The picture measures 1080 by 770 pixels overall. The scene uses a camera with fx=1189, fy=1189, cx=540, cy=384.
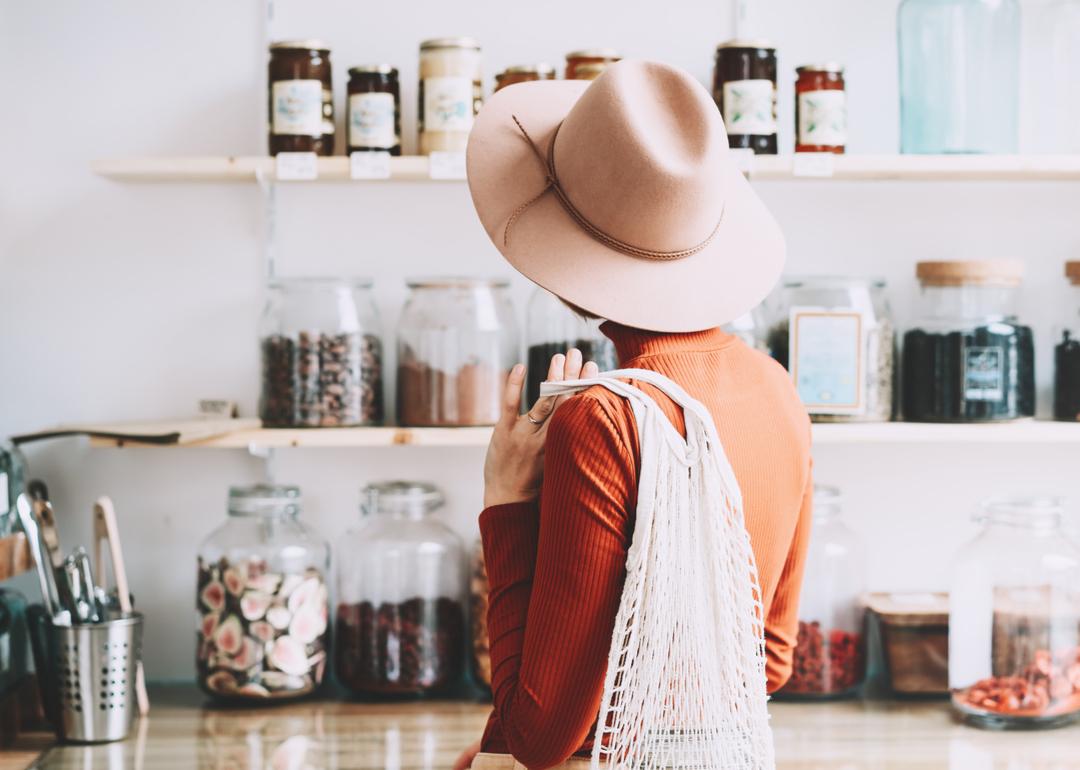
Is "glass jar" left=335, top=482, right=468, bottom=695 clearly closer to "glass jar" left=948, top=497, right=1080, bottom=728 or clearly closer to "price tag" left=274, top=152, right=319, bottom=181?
"price tag" left=274, top=152, right=319, bottom=181

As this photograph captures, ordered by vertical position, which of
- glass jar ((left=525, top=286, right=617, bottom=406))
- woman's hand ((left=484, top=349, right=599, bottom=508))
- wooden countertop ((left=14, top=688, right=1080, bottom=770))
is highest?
glass jar ((left=525, top=286, right=617, bottom=406))

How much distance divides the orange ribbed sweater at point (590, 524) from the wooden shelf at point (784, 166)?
77 cm

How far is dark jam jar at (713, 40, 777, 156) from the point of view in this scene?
1790 millimetres

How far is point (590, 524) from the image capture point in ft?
2.91

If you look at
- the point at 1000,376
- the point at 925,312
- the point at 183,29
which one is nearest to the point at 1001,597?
the point at 1000,376

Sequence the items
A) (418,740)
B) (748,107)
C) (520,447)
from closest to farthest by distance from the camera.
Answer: (520,447), (418,740), (748,107)

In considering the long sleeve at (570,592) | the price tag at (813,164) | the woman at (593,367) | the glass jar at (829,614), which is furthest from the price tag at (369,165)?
the long sleeve at (570,592)

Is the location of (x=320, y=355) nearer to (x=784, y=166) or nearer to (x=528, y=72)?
(x=528, y=72)

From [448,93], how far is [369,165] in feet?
0.53

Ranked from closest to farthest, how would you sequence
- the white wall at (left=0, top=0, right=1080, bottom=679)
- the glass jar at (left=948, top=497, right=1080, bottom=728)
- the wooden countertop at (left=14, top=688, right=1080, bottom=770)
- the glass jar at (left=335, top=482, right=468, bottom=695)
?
the wooden countertop at (left=14, top=688, right=1080, bottom=770) → the glass jar at (left=948, top=497, right=1080, bottom=728) → the glass jar at (left=335, top=482, right=468, bottom=695) → the white wall at (left=0, top=0, right=1080, bottom=679)

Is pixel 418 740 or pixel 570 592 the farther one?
pixel 418 740

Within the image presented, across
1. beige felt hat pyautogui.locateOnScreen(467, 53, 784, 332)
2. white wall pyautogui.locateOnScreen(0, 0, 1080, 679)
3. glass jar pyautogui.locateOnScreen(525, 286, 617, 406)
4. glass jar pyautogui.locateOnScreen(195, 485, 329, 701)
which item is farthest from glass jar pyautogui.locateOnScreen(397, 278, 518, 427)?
beige felt hat pyautogui.locateOnScreen(467, 53, 784, 332)

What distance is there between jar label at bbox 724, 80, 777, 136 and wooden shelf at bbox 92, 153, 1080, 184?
5 centimetres

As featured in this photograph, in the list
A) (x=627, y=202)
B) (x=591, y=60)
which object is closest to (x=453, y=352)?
(x=591, y=60)
